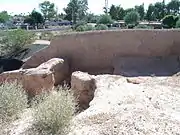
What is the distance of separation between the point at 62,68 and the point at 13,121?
6.33m

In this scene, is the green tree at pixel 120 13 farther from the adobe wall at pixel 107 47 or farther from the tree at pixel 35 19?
the adobe wall at pixel 107 47

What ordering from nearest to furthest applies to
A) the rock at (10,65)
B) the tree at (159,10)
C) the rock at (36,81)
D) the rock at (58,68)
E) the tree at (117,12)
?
the rock at (36,81)
the rock at (58,68)
the rock at (10,65)
the tree at (159,10)
the tree at (117,12)

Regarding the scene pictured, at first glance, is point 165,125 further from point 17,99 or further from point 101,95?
point 17,99

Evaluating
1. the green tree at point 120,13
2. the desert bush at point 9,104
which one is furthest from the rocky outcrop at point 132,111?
the green tree at point 120,13

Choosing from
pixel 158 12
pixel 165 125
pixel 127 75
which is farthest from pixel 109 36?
pixel 158 12

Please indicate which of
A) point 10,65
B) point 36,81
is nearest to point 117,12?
→ point 10,65

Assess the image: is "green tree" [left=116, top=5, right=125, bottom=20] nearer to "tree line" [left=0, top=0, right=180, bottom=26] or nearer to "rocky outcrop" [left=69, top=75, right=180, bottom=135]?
"tree line" [left=0, top=0, right=180, bottom=26]

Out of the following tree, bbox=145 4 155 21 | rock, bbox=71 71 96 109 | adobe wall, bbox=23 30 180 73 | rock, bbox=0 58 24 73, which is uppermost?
tree, bbox=145 4 155 21

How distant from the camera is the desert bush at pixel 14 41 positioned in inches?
1075

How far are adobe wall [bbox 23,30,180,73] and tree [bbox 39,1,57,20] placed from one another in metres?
65.6

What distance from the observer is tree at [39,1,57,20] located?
8038 centimetres

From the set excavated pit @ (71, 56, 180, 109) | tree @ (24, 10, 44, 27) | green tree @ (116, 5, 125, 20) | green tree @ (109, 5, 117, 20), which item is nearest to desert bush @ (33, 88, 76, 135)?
excavated pit @ (71, 56, 180, 109)

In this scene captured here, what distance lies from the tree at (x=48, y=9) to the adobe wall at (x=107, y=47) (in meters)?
65.6

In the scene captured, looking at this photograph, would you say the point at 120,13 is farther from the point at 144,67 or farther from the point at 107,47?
the point at 144,67
